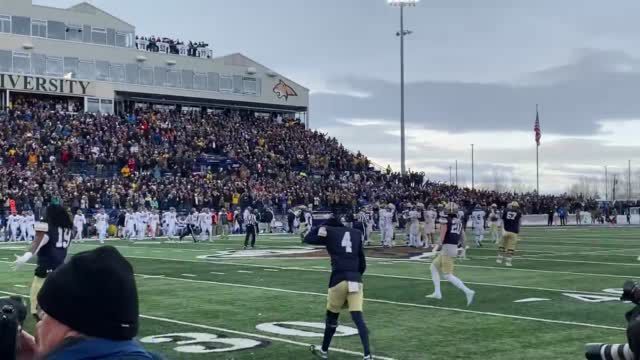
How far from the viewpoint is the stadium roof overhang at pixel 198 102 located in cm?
5400

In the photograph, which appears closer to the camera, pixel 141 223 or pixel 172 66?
pixel 141 223

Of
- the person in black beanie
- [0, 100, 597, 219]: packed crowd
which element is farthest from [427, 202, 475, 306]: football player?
[0, 100, 597, 219]: packed crowd

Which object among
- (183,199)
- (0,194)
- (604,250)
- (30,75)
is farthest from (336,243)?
(30,75)

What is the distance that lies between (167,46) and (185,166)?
45.6 feet

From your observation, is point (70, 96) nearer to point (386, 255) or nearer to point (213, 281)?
point (386, 255)

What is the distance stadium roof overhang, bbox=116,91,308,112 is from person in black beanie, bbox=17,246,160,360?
52.4m

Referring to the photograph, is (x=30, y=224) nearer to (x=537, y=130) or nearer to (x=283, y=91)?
(x=283, y=91)

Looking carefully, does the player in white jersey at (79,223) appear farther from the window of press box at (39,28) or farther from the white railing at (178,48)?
the white railing at (178,48)

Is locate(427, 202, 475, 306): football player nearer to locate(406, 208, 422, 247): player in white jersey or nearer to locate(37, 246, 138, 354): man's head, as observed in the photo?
locate(37, 246, 138, 354): man's head

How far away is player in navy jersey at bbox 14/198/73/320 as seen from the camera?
1103 centimetres

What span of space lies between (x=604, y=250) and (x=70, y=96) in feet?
113

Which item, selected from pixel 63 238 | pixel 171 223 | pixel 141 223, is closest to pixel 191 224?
pixel 171 223

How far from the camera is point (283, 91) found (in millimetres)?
61188

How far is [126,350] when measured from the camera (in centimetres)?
231
